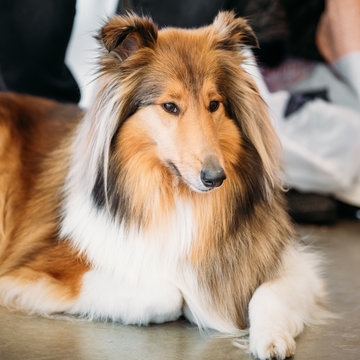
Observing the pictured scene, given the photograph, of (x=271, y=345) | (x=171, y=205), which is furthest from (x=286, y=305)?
(x=171, y=205)

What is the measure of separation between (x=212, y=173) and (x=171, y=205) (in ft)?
0.90

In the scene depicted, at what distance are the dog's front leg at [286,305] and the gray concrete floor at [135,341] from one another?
0.21 ft

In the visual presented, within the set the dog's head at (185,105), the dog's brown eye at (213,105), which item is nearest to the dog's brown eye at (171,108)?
the dog's head at (185,105)

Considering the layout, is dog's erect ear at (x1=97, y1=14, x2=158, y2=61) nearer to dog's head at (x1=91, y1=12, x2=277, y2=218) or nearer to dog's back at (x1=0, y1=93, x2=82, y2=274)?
dog's head at (x1=91, y1=12, x2=277, y2=218)

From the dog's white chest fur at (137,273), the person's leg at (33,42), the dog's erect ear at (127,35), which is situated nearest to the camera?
the dog's erect ear at (127,35)

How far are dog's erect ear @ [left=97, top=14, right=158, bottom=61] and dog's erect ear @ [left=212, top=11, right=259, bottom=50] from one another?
0.87 feet

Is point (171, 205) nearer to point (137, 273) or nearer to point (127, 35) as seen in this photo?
point (137, 273)

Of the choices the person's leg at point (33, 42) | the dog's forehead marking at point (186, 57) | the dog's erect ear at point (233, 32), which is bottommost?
the person's leg at point (33, 42)

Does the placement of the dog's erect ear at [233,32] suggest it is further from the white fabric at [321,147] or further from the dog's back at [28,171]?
the white fabric at [321,147]

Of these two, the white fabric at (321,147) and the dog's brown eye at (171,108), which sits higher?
the dog's brown eye at (171,108)

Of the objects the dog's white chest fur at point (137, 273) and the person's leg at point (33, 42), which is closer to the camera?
the dog's white chest fur at point (137, 273)

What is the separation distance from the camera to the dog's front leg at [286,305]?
184 centimetres

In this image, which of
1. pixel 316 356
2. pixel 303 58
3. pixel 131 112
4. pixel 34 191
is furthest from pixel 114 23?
pixel 303 58

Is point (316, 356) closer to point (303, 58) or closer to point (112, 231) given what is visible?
point (112, 231)
